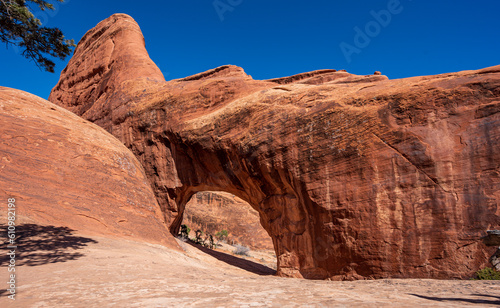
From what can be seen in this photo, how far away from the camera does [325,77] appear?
59.9 feet

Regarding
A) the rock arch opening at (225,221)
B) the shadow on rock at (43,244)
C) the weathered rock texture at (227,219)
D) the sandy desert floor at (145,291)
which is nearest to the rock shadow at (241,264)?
the shadow on rock at (43,244)

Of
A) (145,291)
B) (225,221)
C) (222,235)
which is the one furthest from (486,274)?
(225,221)

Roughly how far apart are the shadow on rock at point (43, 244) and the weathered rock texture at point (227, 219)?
26.6m

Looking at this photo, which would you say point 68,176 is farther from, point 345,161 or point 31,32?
point 345,161

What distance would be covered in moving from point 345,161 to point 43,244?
991 centimetres

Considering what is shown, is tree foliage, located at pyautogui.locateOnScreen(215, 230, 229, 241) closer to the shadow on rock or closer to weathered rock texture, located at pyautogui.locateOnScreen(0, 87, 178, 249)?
weathered rock texture, located at pyautogui.locateOnScreen(0, 87, 178, 249)

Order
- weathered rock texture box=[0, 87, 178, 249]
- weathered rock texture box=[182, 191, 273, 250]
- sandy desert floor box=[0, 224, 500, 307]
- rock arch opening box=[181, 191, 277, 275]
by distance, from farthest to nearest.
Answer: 1. weathered rock texture box=[182, 191, 273, 250]
2. rock arch opening box=[181, 191, 277, 275]
3. weathered rock texture box=[0, 87, 178, 249]
4. sandy desert floor box=[0, 224, 500, 307]

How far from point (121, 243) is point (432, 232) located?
974 cm

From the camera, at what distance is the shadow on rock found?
6746mm

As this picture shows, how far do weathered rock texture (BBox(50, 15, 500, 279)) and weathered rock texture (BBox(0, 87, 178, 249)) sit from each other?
3602 mm

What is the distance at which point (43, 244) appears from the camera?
7824mm

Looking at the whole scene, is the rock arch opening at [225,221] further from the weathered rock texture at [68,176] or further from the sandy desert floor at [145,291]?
the sandy desert floor at [145,291]

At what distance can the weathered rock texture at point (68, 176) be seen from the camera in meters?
10.4

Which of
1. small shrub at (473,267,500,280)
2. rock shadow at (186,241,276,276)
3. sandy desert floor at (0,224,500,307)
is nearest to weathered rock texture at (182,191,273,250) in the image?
rock shadow at (186,241,276,276)
